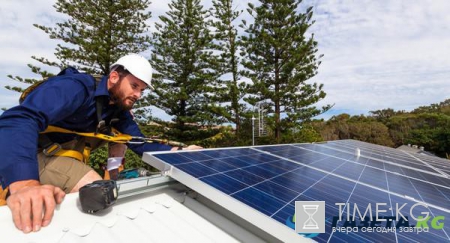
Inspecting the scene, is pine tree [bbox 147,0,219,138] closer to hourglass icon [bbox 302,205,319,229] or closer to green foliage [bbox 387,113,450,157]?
hourglass icon [bbox 302,205,319,229]

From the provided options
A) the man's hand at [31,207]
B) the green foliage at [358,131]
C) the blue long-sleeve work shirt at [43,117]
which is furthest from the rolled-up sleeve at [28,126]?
the green foliage at [358,131]

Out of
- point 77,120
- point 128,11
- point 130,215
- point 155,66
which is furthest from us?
point 155,66

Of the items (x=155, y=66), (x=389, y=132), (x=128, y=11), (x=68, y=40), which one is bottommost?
(x=389, y=132)

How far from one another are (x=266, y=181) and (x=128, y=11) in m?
17.3

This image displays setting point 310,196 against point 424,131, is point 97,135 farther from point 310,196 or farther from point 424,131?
point 424,131

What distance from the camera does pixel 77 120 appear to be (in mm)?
2283

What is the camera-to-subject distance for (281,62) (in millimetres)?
16578

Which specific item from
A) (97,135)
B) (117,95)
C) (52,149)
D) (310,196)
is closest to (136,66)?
(117,95)

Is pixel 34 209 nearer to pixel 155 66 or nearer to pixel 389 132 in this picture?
pixel 155 66

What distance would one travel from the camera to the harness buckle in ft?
7.19

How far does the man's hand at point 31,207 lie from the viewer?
1105 mm

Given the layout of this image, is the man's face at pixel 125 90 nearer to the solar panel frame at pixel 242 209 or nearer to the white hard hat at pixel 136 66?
the white hard hat at pixel 136 66

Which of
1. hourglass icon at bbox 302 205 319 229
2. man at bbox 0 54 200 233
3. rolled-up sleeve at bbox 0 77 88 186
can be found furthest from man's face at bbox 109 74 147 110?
hourglass icon at bbox 302 205 319 229

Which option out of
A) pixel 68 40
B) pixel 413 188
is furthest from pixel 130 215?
pixel 68 40
